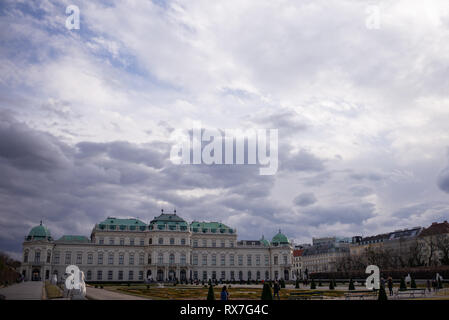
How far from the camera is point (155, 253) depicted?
103 meters

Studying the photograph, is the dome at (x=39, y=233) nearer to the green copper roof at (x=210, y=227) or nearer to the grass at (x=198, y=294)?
the green copper roof at (x=210, y=227)

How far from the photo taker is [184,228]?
107250 millimetres

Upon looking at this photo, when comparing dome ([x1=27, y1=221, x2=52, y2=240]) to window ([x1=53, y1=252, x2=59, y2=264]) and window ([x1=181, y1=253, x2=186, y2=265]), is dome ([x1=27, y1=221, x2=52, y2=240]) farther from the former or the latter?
window ([x1=181, y1=253, x2=186, y2=265])

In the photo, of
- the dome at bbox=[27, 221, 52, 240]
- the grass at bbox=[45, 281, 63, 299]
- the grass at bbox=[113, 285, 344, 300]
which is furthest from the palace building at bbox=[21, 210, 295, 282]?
the grass at bbox=[45, 281, 63, 299]

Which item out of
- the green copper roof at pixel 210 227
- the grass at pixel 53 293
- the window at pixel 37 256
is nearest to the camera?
the grass at pixel 53 293

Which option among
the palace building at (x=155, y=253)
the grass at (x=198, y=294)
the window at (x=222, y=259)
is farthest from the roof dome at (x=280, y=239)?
the grass at (x=198, y=294)

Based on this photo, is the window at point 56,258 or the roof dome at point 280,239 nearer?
the window at point 56,258

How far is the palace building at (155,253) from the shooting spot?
98.8m

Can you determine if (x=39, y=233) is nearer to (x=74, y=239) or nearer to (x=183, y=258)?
(x=74, y=239)

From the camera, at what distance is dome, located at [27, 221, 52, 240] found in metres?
98.3

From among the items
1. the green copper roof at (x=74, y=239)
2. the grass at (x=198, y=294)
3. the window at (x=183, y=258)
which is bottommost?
the grass at (x=198, y=294)
